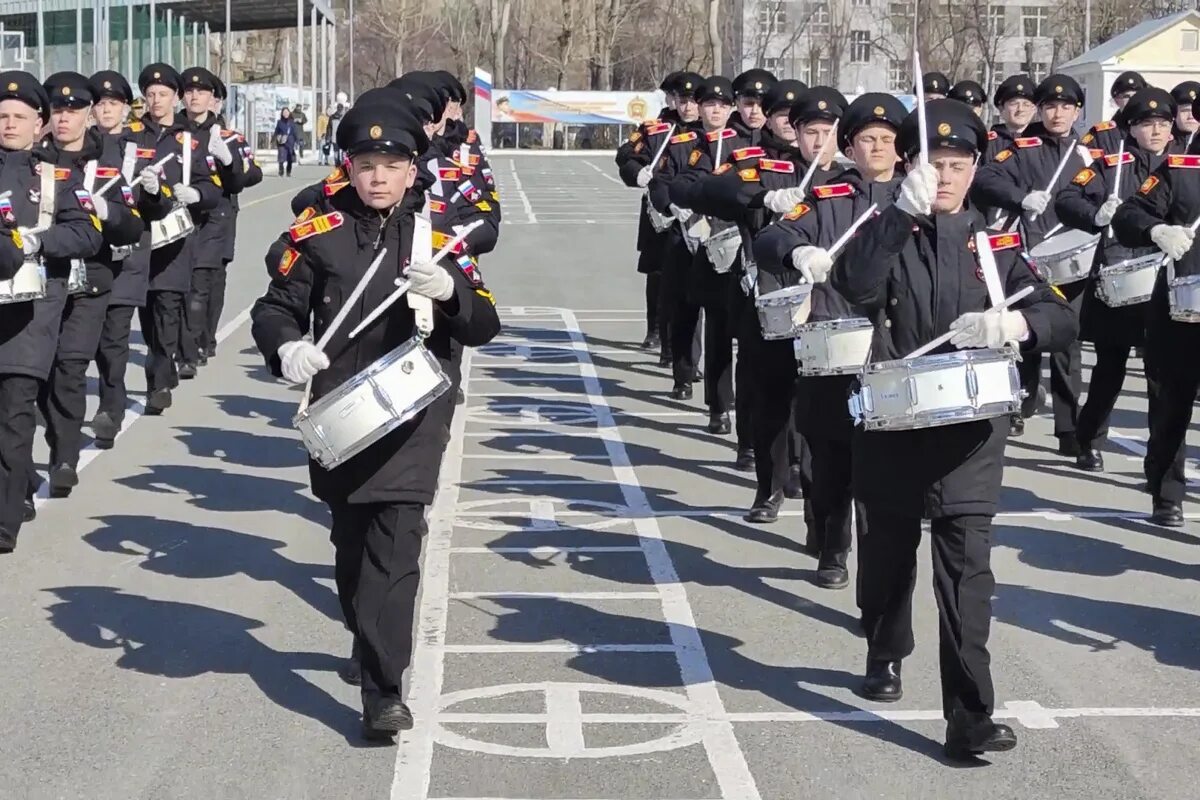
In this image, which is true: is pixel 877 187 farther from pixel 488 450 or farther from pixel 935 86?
pixel 935 86

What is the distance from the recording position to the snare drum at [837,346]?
25.2 feet

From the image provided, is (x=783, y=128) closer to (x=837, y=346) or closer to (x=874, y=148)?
(x=874, y=148)

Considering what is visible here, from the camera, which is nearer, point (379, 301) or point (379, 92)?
point (379, 301)

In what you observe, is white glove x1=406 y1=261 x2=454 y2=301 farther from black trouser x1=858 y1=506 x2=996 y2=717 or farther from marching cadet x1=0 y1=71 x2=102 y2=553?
marching cadet x1=0 y1=71 x2=102 y2=553

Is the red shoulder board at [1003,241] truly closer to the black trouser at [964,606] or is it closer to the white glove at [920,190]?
the white glove at [920,190]

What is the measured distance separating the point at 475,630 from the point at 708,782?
6.29ft

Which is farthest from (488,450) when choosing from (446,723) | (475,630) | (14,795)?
(14,795)

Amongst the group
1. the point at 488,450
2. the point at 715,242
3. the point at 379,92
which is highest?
the point at 379,92

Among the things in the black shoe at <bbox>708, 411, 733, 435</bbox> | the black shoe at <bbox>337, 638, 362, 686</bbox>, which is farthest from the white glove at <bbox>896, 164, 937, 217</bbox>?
the black shoe at <bbox>708, 411, 733, 435</bbox>

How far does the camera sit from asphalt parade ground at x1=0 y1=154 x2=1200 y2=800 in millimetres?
5855

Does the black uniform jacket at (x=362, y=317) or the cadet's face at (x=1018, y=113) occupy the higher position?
the cadet's face at (x=1018, y=113)

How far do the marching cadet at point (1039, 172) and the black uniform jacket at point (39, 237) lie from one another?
5.70 metres

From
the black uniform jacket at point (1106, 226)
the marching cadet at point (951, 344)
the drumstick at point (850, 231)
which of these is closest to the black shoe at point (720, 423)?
the black uniform jacket at point (1106, 226)

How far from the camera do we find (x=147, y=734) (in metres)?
6.16
